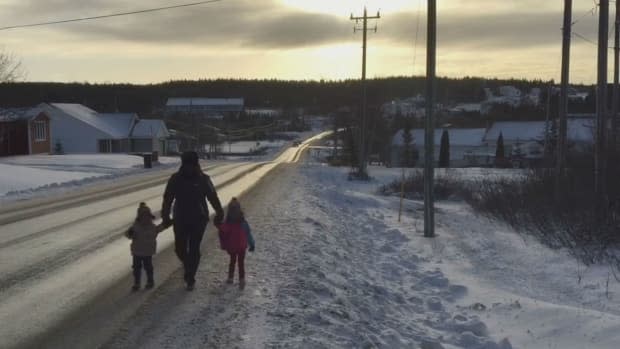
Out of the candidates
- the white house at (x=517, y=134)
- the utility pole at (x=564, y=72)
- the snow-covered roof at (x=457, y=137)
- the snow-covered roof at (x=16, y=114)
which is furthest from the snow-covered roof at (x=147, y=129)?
the utility pole at (x=564, y=72)

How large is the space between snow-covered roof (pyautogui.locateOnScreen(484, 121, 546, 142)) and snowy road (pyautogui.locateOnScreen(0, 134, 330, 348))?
232 feet

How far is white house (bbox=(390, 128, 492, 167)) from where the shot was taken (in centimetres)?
7906

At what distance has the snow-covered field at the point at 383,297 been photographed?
6211 mm

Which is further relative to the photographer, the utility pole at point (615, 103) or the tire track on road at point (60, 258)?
the utility pole at point (615, 103)

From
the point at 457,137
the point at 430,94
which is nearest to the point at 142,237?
the point at 430,94

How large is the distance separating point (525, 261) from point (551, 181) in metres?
9.68

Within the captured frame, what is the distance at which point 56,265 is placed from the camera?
359 inches

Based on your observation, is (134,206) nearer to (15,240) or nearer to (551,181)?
(15,240)

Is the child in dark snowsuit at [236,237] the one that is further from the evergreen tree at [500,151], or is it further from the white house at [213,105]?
the white house at [213,105]

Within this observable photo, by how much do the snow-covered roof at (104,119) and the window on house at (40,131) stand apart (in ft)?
52.4

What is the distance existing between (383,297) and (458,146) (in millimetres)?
76645

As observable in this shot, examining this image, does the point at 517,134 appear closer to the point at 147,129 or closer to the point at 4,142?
the point at 147,129

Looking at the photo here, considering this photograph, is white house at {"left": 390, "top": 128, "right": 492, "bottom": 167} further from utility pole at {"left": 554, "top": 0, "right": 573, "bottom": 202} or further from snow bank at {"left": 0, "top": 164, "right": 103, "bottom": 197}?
utility pole at {"left": 554, "top": 0, "right": 573, "bottom": 202}

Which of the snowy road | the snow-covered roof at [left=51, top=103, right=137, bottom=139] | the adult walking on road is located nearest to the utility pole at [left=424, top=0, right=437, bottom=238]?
the snowy road
